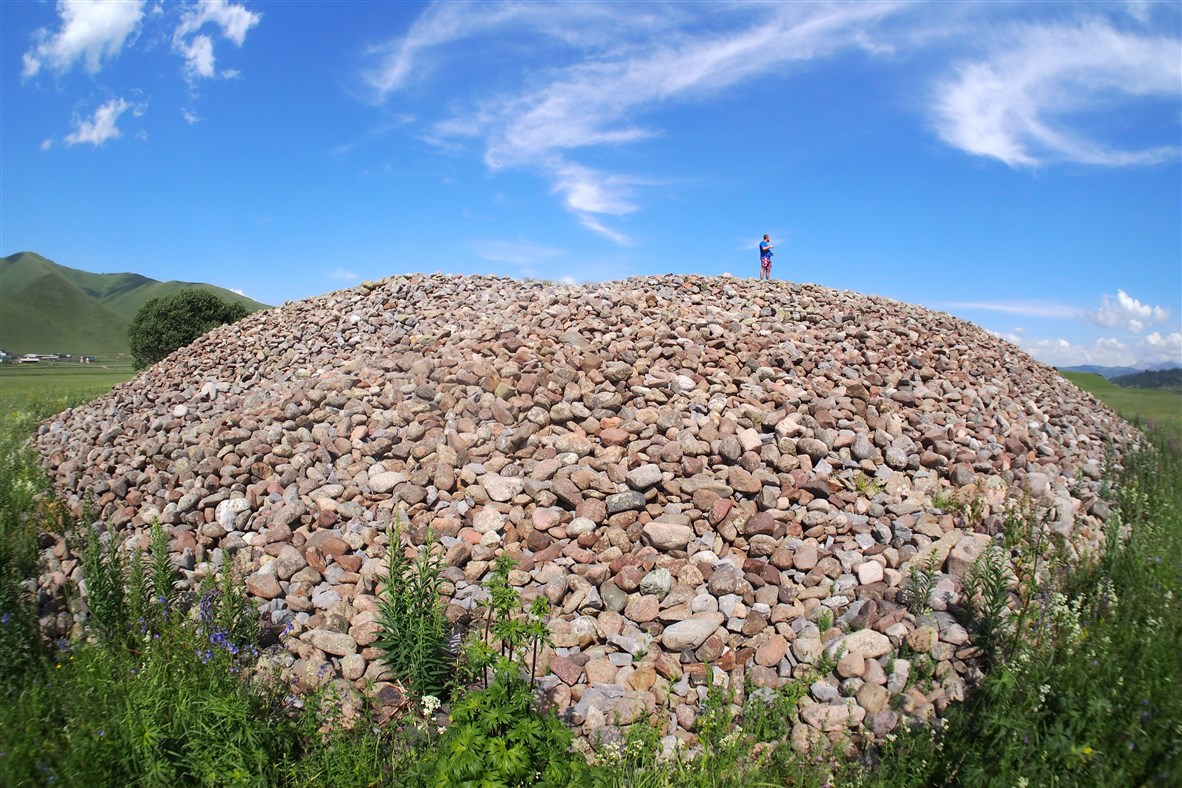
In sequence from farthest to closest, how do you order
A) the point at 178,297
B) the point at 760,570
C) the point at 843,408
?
the point at 178,297
the point at 843,408
the point at 760,570

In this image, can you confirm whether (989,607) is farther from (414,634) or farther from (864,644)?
(414,634)

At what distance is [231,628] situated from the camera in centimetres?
477

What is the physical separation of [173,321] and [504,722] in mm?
17056

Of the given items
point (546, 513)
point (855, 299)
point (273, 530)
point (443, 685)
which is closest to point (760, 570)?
point (546, 513)

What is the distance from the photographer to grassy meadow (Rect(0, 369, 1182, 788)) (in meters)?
3.35

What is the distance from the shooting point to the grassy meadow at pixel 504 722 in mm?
3350

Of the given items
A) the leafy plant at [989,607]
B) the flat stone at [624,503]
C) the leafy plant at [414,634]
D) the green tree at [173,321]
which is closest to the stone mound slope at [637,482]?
the flat stone at [624,503]

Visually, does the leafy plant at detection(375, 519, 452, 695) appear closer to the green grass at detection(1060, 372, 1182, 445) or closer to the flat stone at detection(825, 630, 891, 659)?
the flat stone at detection(825, 630, 891, 659)

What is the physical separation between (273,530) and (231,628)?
1557 mm

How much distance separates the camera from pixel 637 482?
6.08 meters

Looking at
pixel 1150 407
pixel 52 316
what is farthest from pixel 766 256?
pixel 52 316

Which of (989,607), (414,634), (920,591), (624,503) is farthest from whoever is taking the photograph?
(624,503)

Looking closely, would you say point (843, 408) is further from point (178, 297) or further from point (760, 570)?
point (178, 297)

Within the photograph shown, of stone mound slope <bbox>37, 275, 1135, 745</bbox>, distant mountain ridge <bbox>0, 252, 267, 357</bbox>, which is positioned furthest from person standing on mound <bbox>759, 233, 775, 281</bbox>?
distant mountain ridge <bbox>0, 252, 267, 357</bbox>
